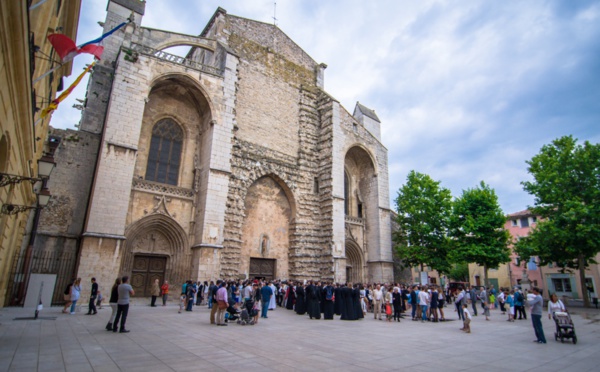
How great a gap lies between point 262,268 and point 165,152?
26.1 feet

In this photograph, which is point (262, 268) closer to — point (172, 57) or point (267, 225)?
point (267, 225)

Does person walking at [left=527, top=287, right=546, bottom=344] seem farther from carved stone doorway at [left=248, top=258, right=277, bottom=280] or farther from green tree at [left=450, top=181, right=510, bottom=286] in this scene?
green tree at [left=450, top=181, right=510, bottom=286]

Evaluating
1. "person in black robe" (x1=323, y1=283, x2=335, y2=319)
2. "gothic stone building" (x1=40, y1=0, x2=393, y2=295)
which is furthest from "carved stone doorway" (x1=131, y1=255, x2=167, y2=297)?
"person in black robe" (x1=323, y1=283, x2=335, y2=319)

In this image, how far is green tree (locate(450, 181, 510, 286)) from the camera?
20859 millimetres

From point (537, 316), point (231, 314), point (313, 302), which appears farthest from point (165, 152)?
point (537, 316)

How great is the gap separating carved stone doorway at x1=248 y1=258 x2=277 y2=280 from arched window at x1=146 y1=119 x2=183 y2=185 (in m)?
6.00

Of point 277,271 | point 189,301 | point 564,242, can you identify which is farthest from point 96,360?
point 564,242

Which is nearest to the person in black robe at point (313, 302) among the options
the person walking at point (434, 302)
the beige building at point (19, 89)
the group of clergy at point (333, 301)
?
the group of clergy at point (333, 301)

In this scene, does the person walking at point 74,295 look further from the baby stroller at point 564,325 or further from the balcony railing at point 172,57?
the baby stroller at point 564,325

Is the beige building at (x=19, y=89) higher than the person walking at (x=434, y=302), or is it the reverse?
the beige building at (x=19, y=89)

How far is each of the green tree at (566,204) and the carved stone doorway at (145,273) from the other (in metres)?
20.7

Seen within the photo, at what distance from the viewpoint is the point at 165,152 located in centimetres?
1645

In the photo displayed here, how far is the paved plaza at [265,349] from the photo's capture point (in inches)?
190

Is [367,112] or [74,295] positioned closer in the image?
[74,295]
